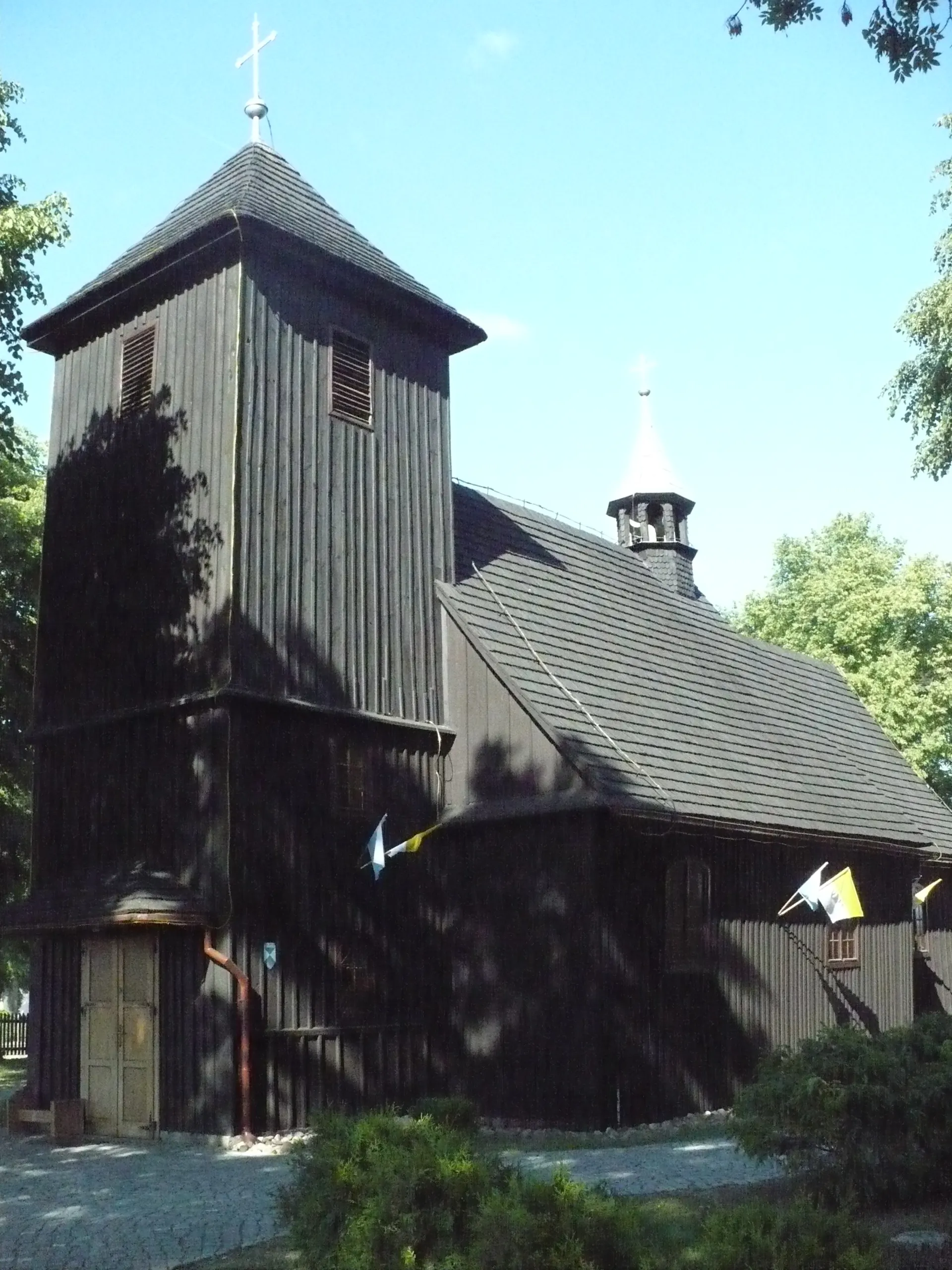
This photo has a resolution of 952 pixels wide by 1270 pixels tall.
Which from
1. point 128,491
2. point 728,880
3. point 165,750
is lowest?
point 728,880

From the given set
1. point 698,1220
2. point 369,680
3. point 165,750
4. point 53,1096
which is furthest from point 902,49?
point 53,1096

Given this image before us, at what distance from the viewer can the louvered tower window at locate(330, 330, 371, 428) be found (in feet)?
60.0

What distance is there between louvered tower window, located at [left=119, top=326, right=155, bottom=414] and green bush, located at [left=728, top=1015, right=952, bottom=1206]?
38.8 feet

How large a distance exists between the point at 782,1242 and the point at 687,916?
10600 mm

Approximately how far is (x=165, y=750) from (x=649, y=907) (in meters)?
5.95

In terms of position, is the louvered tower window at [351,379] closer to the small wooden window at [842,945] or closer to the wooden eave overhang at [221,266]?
the wooden eave overhang at [221,266]

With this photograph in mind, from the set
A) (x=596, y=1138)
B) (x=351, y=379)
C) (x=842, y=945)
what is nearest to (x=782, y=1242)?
(x=596, y=1138)

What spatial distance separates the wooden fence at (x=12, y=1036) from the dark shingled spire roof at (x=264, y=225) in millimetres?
18417

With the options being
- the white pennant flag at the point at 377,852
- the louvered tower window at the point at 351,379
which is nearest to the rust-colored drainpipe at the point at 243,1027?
the white pennant flag at the point at 377,852

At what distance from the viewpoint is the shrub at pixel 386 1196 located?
7633 mm

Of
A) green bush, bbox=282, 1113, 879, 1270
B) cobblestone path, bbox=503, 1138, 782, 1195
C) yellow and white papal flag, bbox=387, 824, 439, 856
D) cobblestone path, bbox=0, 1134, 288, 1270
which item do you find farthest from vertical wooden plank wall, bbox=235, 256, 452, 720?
green bush, bbox=282, 1113, 879, 1270

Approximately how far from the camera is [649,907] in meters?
17.1

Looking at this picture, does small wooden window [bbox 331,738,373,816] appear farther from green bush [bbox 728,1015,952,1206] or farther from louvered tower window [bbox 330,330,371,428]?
green bush [bbox 728,1015,952,1206]

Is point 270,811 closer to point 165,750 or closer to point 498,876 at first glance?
point 165,750
